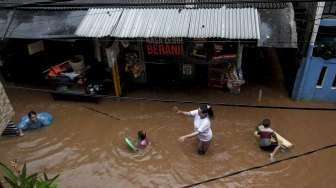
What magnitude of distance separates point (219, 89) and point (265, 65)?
246cm

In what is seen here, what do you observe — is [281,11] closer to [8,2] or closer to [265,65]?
[265,65]

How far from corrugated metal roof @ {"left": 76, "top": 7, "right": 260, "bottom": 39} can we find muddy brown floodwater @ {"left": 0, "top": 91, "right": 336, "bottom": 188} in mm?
2663

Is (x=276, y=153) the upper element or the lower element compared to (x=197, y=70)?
lower

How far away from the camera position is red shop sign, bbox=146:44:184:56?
11.0 m

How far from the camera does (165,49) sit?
36.3ft

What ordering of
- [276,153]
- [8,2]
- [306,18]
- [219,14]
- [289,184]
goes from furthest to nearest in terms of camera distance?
[8,2] → [306,18] → [219,14] → [276,153] → [289,184]

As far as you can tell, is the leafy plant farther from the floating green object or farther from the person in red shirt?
the person in red shirt

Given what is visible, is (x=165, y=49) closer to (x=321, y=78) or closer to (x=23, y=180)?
(x=321, y=78)

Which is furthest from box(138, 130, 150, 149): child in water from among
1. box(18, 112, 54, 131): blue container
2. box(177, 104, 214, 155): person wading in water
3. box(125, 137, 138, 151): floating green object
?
box(18, 112, 54, 131): blue container

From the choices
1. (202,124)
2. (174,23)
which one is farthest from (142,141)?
(174,23)

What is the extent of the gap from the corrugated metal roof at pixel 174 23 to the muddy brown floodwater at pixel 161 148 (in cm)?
266

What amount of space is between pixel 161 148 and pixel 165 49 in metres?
3.25

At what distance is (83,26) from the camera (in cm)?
1000

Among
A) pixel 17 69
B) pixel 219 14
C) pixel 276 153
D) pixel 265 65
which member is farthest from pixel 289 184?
pixel 17 69
